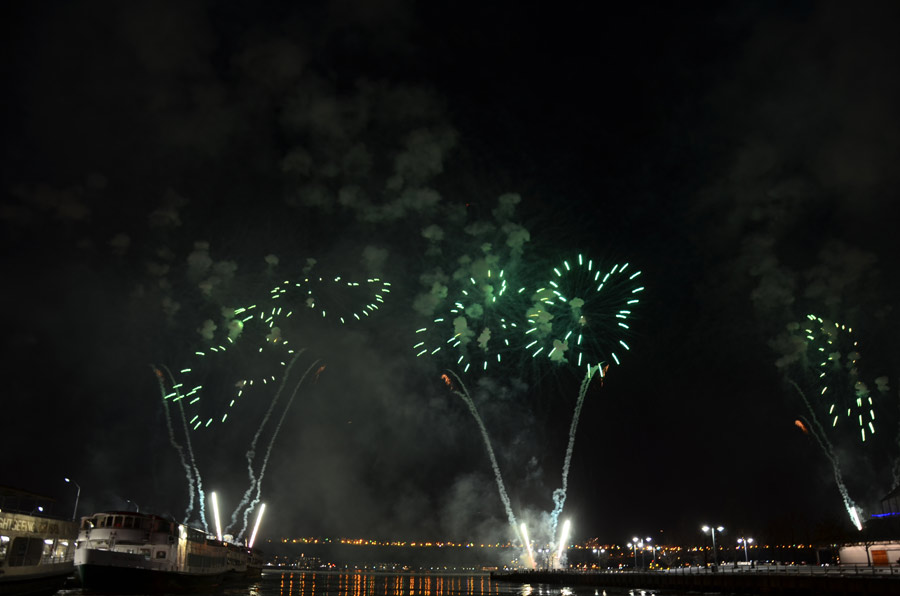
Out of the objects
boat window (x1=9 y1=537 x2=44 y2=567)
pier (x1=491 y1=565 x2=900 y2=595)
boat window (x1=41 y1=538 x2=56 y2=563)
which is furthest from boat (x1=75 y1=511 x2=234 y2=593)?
pier (x1=491 y1=565 x2=900 y2=595)

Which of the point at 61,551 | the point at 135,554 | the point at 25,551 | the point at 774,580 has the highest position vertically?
the point at 25,551

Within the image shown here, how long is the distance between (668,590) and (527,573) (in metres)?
60.0

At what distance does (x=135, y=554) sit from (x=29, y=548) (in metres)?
11.8

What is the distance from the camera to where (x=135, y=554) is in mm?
64812

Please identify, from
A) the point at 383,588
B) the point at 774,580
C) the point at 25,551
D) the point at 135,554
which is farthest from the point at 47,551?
the point at 774,580

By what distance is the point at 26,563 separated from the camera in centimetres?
5356

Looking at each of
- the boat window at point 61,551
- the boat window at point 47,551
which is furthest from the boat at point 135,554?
the boat window at point 47,551

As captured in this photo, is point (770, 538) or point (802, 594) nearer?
point (802, 594)

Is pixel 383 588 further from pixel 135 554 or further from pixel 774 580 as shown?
pixel 774 580

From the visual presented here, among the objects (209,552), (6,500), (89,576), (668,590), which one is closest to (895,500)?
(668,590)

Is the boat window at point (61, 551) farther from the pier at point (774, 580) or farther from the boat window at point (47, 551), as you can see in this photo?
the pier at point (774, 580)

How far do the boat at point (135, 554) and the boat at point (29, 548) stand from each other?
6.97 feet

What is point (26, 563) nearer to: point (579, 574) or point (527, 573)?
point (579, 574)

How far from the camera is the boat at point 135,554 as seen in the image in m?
60.4
